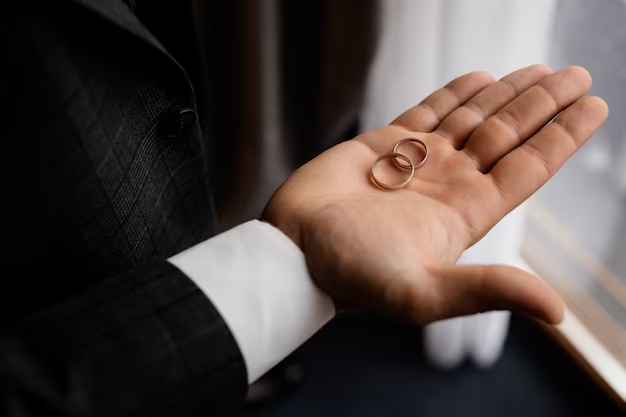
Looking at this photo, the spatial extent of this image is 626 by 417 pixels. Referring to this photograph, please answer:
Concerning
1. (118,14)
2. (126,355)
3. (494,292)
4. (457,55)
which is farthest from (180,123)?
(457,55)

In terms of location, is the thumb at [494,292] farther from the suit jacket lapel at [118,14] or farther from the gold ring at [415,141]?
the suit jacket lapel at [118,14]

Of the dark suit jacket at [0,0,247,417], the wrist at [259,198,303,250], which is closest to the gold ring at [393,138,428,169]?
the wrist at [259,198,303,250]

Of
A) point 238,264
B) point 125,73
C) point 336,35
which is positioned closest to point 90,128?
point 125,73

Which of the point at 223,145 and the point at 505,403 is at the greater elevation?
the point at 223,145

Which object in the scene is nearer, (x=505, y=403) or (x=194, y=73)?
(x=194, y=73)

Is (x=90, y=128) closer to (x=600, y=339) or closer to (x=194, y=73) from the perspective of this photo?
(x=194, y=73)
